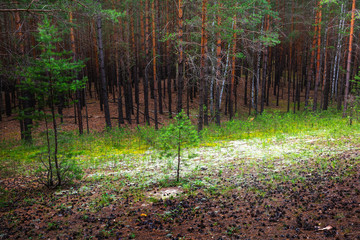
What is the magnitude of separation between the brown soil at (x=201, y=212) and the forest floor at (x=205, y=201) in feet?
0.06

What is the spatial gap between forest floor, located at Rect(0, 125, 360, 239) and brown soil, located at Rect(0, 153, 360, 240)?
0.02 meters

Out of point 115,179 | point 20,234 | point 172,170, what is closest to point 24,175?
point 115,179

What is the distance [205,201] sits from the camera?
574 cm

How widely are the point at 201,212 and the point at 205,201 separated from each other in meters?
0.58

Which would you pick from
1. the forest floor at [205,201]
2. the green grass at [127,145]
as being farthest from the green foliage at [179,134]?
the forest floor at [205,201]

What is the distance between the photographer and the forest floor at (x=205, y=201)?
14.4ft

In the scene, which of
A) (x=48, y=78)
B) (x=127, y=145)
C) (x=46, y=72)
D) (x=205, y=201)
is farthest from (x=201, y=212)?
(x=127, y=145)

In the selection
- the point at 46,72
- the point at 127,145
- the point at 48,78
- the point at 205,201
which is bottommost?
the point at 127,145

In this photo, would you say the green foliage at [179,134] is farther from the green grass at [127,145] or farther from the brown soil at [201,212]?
the brown soil at [201,212]

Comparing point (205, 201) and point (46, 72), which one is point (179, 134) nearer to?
point (205, 201)

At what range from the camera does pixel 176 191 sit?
650 centimetres

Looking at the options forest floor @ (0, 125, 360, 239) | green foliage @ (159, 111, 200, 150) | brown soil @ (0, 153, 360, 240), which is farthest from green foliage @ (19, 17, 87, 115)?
green foliage @ (159, 111, 200, 150)

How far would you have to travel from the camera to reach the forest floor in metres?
4.40

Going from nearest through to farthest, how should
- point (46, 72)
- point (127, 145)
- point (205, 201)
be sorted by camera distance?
point (205, 201) → point (46, 72) → point (127, 145)
